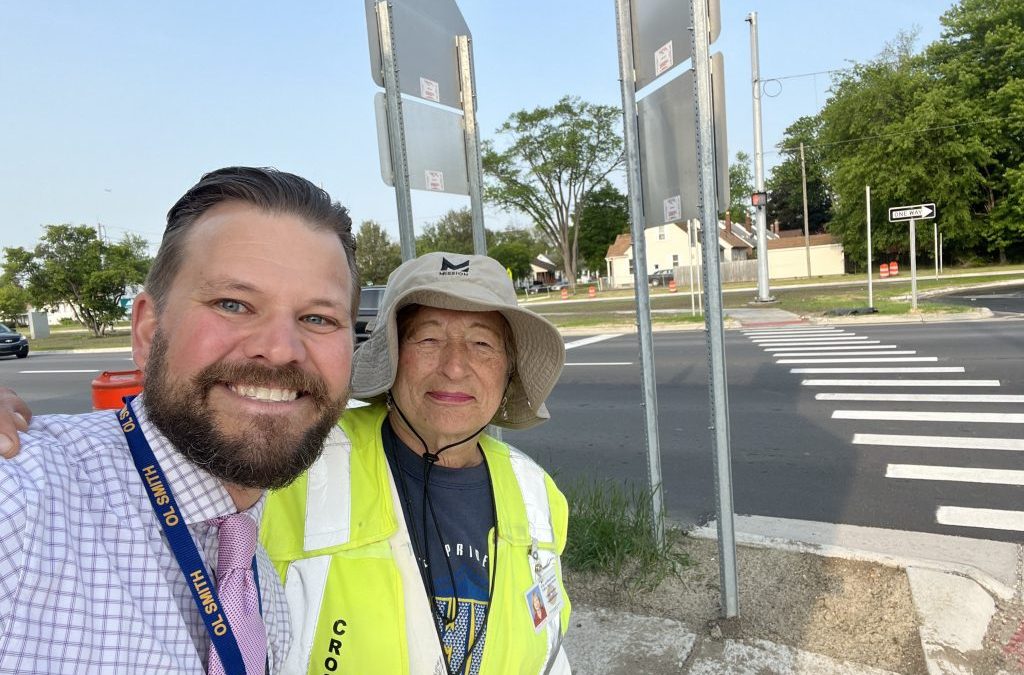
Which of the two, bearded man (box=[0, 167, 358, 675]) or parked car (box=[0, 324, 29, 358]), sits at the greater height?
bearded man (box=[0, 167, 358, 675])

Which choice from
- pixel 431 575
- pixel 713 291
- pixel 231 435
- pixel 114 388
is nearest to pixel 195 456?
pixel 231 435

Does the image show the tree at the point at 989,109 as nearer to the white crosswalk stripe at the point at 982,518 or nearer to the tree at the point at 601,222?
the tree at the point at 601,222

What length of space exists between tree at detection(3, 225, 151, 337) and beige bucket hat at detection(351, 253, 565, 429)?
107 ft

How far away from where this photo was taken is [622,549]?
3496 millimetres

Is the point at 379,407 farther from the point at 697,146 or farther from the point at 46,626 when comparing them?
the point at 697,146

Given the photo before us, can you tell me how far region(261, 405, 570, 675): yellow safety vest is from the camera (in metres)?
1.32

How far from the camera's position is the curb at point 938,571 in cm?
284

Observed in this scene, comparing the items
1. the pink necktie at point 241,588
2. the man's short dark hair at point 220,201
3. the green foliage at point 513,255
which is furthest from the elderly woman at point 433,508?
A: the green foliage at point 513,255

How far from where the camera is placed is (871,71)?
3969 cm

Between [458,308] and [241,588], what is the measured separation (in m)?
0.95

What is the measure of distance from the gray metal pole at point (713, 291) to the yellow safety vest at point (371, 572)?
1.65 metres

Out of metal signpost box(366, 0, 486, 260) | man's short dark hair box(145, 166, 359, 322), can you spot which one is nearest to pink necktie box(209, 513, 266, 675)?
man's short dark hair box(145, 166, 359, 322)

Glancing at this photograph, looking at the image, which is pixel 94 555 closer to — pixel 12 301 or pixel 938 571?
pixel 938 571

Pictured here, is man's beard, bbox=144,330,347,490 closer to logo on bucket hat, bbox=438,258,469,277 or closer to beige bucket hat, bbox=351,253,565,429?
beige bucket hat, bbox=351,253,565,429
